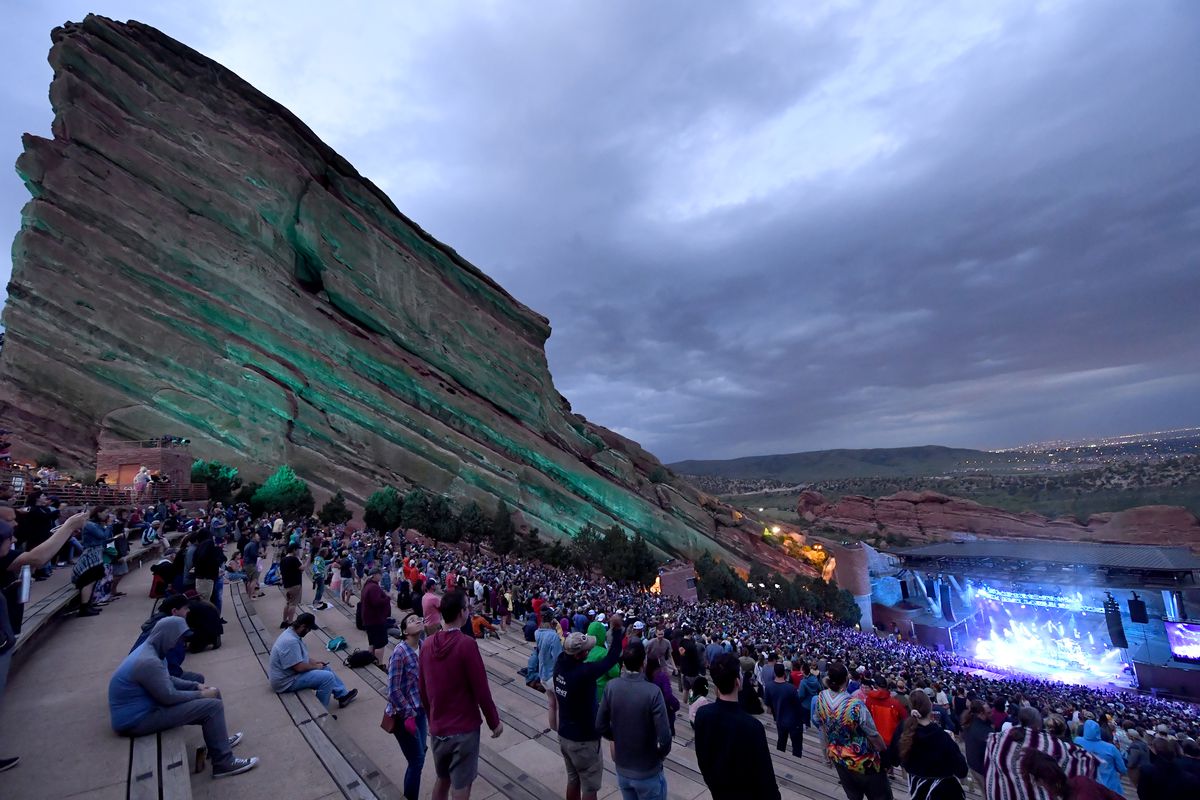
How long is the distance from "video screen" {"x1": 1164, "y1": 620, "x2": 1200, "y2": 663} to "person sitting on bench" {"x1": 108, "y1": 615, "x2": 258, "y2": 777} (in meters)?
45.6

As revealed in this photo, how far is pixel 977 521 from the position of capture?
7469 centimetres

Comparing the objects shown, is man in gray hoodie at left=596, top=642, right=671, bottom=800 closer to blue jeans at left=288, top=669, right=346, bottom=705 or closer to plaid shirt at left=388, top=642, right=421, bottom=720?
plaid shirt at left=388, top=642, right=421, bottom=720

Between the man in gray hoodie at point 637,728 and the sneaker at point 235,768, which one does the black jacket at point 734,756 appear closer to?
the man in gray hoodie at point 637,728

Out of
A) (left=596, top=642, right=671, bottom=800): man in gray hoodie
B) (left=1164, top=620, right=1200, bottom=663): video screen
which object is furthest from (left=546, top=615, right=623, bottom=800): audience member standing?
(left=1164, top=620, right=1200, bottom=663): video screen

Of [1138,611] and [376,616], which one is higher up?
[376,616]

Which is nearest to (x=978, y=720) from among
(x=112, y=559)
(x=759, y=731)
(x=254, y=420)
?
(x=759, y=731)

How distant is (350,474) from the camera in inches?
1661

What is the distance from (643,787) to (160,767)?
154 inches

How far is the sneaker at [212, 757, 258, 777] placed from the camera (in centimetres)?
471

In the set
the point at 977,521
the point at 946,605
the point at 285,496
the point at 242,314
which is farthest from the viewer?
the point at 977,521

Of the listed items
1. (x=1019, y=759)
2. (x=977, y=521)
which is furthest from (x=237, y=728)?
(x=977, y=521)

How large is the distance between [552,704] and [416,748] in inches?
49.5

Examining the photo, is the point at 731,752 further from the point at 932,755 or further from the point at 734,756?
the point at 932,755

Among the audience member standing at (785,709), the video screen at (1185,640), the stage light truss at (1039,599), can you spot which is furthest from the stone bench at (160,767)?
the stage light truss at (1039,599)
